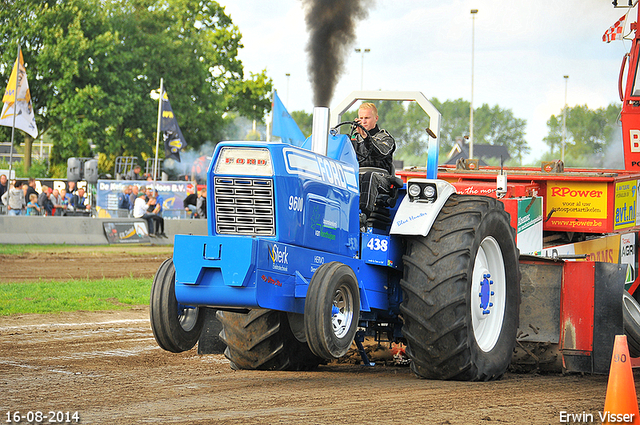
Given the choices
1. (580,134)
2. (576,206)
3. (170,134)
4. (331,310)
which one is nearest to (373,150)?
(331,310)

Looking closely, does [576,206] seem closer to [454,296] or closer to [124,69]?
[454,296]

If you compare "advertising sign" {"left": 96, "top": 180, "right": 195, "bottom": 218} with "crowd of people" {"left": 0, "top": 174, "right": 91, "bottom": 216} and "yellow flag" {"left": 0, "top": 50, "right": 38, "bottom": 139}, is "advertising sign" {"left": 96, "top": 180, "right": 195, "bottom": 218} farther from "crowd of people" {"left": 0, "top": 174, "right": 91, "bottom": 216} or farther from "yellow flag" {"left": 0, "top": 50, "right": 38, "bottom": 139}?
"yellow flag" {"left": 0, "top": 50, "right": 38, "bottom": 139}

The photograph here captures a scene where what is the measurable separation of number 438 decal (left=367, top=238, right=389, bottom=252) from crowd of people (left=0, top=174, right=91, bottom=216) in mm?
17568

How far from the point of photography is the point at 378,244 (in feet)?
20.2

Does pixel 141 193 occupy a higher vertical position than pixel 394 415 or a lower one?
higher

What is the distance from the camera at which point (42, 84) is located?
130 ft

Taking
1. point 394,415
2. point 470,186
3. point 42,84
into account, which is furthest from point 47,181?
point 394,415

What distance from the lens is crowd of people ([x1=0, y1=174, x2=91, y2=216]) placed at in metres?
21.7

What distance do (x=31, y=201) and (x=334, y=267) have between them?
62.3 ft

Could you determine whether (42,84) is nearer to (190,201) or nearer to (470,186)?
(190,201)

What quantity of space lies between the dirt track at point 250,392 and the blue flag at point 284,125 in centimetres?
1580

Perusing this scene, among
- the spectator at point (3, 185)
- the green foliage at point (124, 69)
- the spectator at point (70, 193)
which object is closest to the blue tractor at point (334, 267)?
the spectator at point (3, 185)

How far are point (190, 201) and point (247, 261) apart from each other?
21.1 m

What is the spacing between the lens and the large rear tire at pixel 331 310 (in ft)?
16.7
